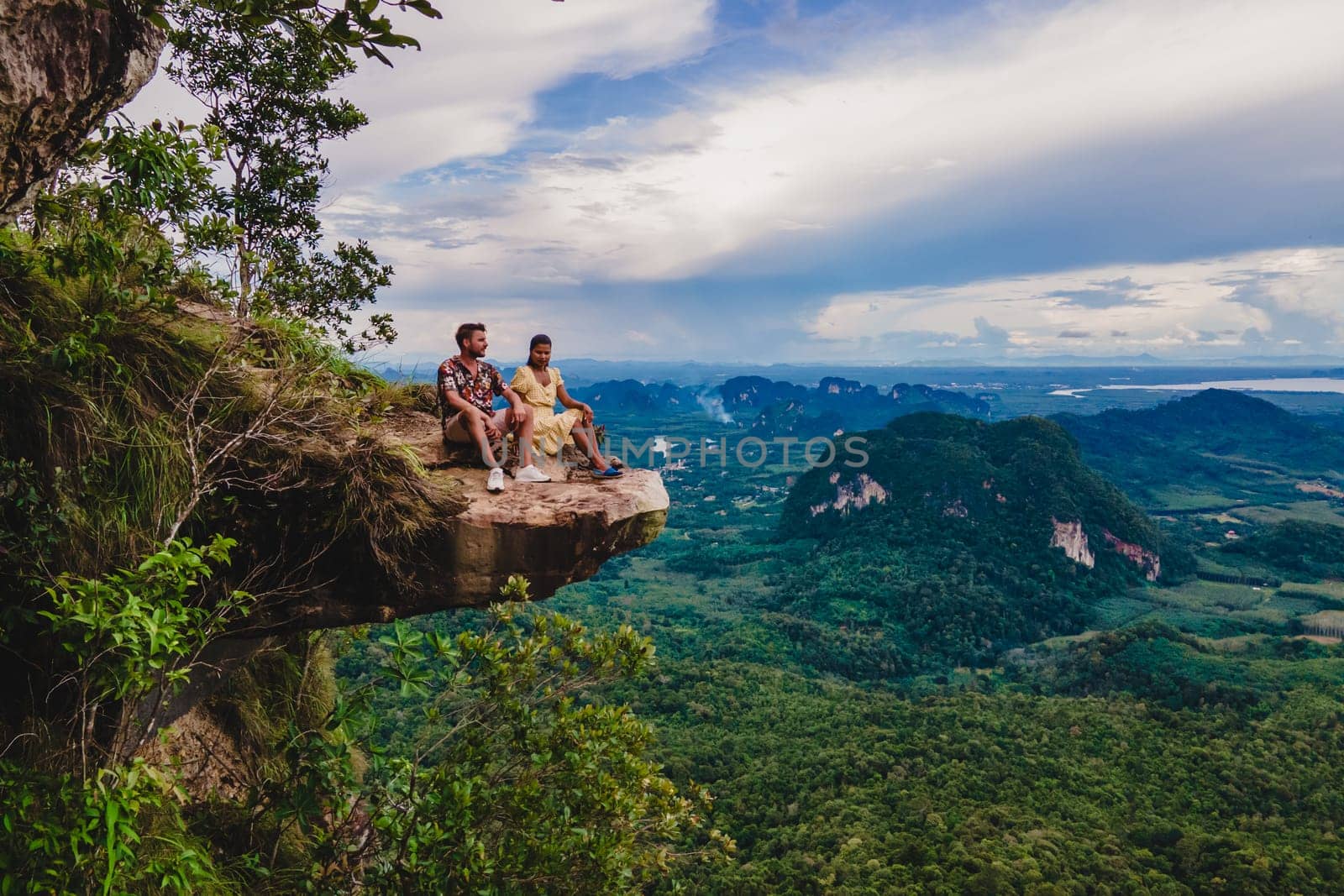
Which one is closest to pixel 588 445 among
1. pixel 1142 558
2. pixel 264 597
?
pixel 264 597

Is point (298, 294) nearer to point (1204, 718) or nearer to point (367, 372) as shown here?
point (367, 372)

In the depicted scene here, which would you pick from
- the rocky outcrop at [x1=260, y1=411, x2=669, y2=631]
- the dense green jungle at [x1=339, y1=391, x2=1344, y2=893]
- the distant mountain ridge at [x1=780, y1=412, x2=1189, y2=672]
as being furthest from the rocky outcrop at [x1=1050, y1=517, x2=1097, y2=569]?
the rocky outcrop at [x1=260, y1=411, x2=669, y2=631]

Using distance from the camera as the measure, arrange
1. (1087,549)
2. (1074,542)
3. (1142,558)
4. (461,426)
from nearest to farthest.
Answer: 1. (461,426)
2. (1142,558)
3. (1087,549)
4. (1074,542)

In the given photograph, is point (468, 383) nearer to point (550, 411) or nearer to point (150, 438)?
point (550, 411)

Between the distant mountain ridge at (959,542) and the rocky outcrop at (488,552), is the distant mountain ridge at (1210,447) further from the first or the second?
the rocky outcrop at (488,552)

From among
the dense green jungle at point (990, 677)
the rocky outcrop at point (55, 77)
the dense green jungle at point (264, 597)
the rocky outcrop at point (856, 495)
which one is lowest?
the dense green jungle at point (990, 677)

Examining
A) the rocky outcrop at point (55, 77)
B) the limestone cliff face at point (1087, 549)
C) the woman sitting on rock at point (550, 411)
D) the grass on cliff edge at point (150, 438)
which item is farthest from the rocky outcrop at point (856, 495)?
the rocky outcrop at point (55, 77)

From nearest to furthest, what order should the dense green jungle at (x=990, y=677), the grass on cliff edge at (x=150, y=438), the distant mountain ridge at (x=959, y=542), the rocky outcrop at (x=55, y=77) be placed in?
the rocky outcrop at (x=55, y=77), the grass on cliff edge at (x=150, y=438), the dense green jungle at (x=990, y=677), the distant mountain ridge at (x=959, y=542)

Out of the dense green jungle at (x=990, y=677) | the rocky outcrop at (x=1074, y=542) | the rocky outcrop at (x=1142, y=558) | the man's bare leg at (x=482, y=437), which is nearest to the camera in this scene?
the man's bare leg at (x=482, y=437)
